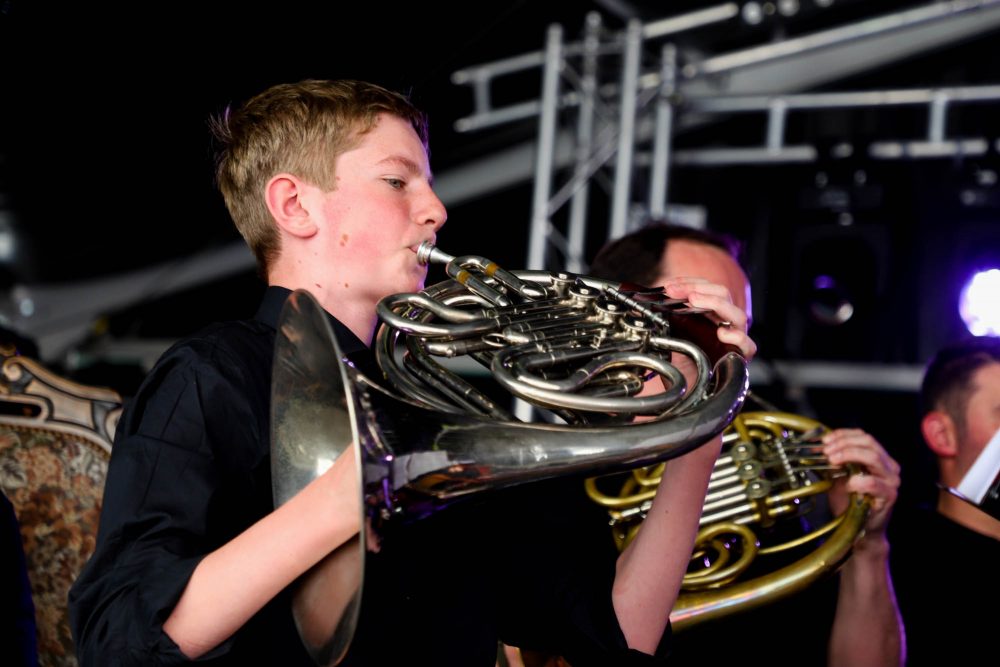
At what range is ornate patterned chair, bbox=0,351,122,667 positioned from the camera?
2.18 meters

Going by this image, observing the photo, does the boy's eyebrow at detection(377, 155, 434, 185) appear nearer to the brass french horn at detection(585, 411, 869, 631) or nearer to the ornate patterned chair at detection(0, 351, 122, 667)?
the brass french horn at detection(585, 411, 869, 631)

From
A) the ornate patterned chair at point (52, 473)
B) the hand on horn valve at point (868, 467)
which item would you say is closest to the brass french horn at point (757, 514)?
the hand on horn valve at point (868, 467)

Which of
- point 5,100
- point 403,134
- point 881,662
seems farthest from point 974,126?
point 5,100

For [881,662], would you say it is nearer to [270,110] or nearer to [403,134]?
[403,134]

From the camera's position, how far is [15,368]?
2.27m

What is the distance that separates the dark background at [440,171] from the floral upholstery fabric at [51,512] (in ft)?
7.04

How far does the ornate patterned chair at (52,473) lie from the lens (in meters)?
2.18

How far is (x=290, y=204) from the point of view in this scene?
1.65m

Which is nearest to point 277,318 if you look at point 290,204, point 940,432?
point 290,204

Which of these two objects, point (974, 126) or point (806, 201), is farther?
point (974, 126)

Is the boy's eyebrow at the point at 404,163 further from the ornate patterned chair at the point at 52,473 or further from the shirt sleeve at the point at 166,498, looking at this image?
the ornate patterned chair at the point at 52,473

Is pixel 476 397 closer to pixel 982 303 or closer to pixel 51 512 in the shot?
pixel 51 512

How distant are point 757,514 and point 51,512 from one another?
1563 millimetres

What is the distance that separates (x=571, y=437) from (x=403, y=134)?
2.24ft
